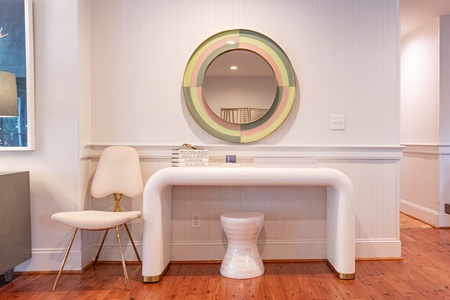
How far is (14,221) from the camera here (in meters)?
2.38

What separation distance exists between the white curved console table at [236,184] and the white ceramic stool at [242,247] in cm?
28

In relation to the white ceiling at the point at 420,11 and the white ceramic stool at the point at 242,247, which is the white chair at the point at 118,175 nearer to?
the white ceramic stool at the point at 242,247

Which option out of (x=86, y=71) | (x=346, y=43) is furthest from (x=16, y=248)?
(x=346, y=43)

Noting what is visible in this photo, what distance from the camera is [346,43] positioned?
288 cm

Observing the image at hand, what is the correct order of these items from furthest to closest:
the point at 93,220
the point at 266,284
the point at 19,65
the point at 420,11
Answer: the point at 420,11 → the point at 19,65 → the point at 266,284 → the point at 93,220

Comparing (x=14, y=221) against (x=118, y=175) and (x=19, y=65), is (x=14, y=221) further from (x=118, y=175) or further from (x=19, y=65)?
(x=19, y=65)

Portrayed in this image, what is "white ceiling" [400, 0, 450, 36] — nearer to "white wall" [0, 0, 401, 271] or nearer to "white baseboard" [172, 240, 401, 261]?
"white wall" [0, 0, 401, 271]

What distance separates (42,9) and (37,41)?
0.77 ft

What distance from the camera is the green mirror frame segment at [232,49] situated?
111 inches

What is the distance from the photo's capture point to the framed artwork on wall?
2488mm

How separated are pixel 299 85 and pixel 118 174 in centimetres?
160

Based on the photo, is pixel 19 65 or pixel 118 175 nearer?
pixel 19 65

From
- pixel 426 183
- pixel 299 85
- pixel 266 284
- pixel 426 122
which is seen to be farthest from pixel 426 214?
pixel 266 284

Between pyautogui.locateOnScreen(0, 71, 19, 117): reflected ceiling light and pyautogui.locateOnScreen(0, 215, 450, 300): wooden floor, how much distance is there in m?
1.16
